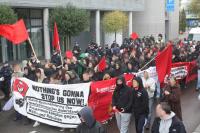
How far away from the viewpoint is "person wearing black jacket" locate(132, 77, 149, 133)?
8.15 metres

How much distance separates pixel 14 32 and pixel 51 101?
172 inches

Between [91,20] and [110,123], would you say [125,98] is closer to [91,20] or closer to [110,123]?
[110,123]

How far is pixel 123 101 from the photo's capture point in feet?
27.0

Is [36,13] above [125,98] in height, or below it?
above

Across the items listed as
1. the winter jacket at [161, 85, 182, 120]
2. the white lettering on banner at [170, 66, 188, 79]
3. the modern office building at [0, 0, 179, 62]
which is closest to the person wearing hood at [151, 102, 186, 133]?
the winter jacket at [161, 85, 182, 120]

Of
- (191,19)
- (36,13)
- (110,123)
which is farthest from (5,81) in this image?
(191,19)

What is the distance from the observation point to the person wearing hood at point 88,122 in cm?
505

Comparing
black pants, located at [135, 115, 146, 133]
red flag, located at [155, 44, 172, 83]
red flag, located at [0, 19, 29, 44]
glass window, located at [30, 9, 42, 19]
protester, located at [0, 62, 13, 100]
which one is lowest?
black pants, located at [135, 115, 146, 133]

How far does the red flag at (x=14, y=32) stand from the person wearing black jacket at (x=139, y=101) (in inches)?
249

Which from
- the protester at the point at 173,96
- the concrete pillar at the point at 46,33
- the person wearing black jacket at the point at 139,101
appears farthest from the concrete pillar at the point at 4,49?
the protester at the point at 173,96

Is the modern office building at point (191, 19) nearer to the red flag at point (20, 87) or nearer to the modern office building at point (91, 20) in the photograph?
the modern office building at point (91, 20)

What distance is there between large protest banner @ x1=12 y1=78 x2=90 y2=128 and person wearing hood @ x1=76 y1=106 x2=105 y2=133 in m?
3.99

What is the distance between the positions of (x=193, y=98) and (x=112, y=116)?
4324mm

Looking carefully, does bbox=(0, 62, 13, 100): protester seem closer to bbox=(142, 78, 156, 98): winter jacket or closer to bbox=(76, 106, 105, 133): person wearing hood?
bbox=(142, 78, 156, 98): winter jacket
